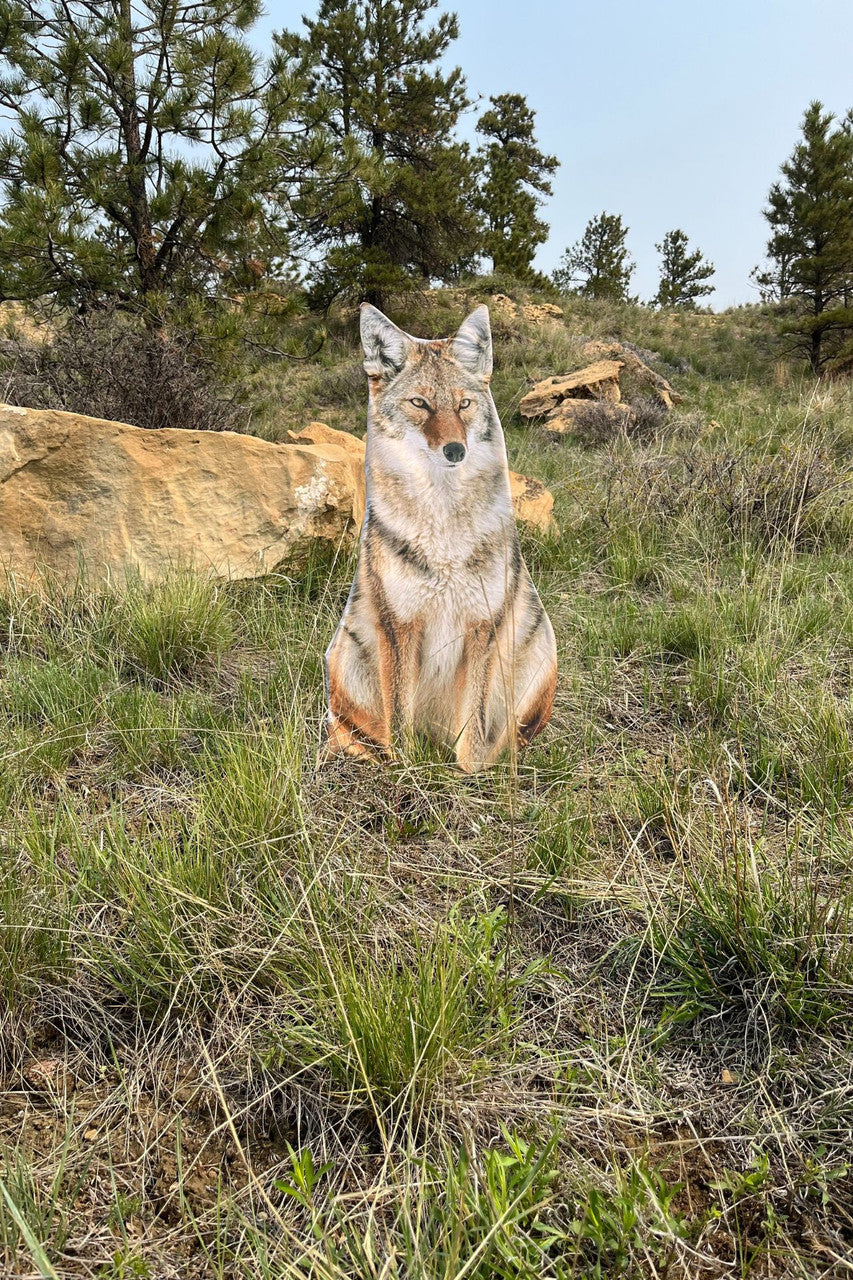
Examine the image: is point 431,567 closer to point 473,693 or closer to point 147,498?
point 473,693

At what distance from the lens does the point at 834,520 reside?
485 cm

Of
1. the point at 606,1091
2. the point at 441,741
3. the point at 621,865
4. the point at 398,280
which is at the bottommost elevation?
the point at 606,1091

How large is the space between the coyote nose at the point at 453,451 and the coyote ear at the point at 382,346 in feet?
1.02

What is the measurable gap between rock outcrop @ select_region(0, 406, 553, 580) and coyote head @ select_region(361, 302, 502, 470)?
151 cm

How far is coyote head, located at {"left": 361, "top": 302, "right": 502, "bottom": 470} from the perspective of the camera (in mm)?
2340

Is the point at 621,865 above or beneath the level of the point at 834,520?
beneath

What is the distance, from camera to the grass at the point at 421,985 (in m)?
1.24

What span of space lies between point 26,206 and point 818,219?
48.9 feet

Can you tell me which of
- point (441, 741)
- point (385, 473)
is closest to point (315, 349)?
point (385, 473)

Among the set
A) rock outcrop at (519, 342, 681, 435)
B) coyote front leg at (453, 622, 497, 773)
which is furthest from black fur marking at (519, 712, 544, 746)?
rock outcrop at (519, 342, 681, 435)

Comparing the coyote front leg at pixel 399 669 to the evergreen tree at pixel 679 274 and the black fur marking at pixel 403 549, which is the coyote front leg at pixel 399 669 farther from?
the evergreen tree at pixel 679 274

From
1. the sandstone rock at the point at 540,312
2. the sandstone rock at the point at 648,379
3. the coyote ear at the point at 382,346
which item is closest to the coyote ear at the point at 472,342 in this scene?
the coyote ear at the point at 382,346

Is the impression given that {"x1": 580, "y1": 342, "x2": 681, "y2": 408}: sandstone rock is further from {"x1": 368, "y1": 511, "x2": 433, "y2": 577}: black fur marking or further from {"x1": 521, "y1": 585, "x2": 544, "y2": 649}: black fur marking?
{"x1": 368, "y1": 511, "x2": 433, "y2": 577}: black fur marking

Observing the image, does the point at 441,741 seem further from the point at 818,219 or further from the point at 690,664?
the point at 818,219
